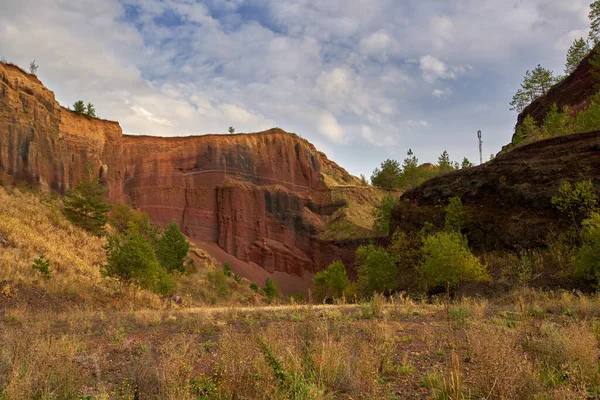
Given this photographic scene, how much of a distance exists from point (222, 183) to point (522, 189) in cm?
4090

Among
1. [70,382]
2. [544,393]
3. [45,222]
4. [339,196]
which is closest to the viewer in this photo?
[544,393]

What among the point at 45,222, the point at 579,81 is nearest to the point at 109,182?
the point at 45,222

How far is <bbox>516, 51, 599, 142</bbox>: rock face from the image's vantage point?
140 feet

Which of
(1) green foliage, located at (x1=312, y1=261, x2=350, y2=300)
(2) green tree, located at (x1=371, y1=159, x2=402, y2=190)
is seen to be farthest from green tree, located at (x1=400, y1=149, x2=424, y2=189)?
(1) green foliage, located at (x1=312, y1=261, x2=350, y2=300)

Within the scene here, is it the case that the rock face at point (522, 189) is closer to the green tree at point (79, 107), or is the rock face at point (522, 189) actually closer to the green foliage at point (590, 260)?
the green foliage at point (590, 260)

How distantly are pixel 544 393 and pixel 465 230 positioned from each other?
31856mm

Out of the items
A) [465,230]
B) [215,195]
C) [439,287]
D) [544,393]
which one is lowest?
[439,287]

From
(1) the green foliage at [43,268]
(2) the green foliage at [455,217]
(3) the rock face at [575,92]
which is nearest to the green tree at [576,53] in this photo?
(3) the rock face at [575,92]

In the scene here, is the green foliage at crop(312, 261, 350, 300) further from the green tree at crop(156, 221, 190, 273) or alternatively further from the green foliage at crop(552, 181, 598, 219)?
the green foliage at crop(552, 181, 598, 219)

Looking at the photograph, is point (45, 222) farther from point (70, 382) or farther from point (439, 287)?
point (439, 287)

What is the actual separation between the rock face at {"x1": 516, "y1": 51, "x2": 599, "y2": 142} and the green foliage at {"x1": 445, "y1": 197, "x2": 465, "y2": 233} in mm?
21791

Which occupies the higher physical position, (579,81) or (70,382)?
(579,81)

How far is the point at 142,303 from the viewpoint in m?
21.7

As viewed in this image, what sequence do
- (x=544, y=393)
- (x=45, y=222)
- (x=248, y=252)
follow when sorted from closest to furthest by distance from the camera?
Result: (x=544, y=393) < (x=45, y=222) < (x=248, y=252)
